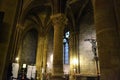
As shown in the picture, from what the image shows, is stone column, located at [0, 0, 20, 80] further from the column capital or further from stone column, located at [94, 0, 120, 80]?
the column capital

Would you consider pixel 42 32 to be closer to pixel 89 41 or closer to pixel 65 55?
pixel 65 55

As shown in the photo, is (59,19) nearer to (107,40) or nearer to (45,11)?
(45,11)

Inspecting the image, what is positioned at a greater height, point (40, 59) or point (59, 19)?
point (59, 19)

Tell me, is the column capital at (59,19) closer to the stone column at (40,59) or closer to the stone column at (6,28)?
the stone column at (6,28)

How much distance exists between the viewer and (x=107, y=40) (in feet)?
9.59

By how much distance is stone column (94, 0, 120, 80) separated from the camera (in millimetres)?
2678

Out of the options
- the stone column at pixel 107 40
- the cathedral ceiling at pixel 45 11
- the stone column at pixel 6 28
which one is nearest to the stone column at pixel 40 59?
the cathedral ceiling at pixel 45 11

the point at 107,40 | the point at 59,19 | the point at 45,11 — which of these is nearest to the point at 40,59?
the point at 45,11

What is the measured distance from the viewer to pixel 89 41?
531 inches

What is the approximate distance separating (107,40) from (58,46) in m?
6.10

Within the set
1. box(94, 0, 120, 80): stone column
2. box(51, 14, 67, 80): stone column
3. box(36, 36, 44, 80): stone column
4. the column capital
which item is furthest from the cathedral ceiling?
box(94, 0, 120, 80): stone column

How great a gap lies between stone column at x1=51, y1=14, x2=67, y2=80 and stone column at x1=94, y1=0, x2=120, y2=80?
550cm

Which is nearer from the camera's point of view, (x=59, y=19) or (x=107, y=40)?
(x=107, y=40)

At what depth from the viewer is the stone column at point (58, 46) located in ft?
27.2
